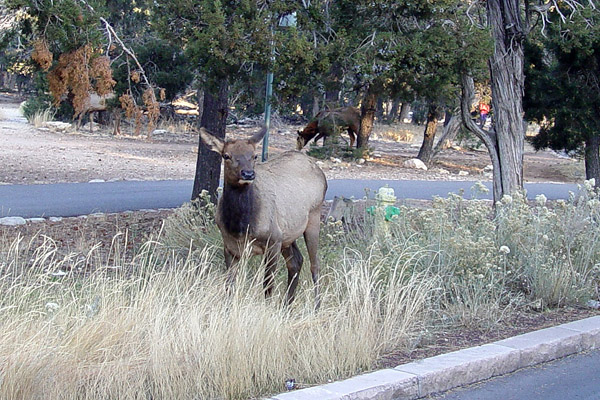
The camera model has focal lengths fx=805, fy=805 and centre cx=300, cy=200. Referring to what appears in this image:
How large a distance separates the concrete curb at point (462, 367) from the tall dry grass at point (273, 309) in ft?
1.12

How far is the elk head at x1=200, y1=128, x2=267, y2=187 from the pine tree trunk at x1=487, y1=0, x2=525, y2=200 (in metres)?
6.03

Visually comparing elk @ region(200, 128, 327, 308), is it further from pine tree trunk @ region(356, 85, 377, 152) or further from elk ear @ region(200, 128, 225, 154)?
pine tree trunk @ region(356, 85, 377, 152)

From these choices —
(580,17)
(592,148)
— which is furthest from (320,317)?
(592,148)

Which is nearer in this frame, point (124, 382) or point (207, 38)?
Answer: point (124, 382)

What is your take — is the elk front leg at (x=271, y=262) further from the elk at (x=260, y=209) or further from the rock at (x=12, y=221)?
the rock at (x=12, y=221)

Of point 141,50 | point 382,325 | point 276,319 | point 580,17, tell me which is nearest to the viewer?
point 276,319

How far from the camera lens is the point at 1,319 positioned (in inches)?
238

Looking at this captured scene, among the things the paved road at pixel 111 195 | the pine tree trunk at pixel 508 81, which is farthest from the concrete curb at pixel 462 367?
the paved road at pixel 111 195

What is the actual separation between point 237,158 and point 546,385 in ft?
11.6

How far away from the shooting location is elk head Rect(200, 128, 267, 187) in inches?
308

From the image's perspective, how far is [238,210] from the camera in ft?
26.3

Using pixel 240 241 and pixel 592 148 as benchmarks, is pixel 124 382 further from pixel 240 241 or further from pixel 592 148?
pixel 592 148

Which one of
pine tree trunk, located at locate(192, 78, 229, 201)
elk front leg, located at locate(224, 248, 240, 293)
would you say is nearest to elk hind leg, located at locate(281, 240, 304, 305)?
elk front leg, located at locate(224, 248, 240, 293)

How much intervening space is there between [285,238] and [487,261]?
6.95 ft
